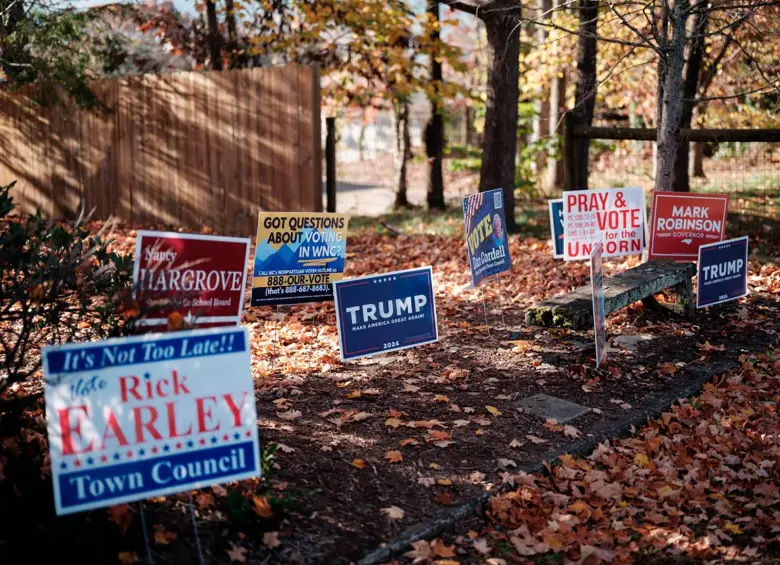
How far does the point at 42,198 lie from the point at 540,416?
1140 cm

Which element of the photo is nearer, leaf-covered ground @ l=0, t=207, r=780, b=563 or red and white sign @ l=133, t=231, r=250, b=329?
leaf-covered ground @ l=0, t=207, r=780, b=563

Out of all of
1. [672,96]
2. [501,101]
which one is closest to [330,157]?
[501,101]

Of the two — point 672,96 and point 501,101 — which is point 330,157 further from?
point 672,96

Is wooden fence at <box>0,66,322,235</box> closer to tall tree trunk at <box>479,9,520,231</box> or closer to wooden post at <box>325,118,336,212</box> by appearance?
wooden post at <box>325,118,336,212</box>

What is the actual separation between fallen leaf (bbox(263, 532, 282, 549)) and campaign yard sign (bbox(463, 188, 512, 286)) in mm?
4154

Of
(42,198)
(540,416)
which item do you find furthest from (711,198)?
(42,198)

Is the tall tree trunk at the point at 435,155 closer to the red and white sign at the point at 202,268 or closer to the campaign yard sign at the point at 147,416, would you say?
the red and white sign at the point at 202,268

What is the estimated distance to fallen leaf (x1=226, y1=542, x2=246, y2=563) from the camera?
4000 millimetres

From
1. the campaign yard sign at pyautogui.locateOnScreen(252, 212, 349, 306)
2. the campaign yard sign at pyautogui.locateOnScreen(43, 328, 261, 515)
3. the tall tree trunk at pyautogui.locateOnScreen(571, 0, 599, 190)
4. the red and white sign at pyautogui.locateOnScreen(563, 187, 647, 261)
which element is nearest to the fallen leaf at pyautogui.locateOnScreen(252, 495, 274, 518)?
the campaign yard sign at pyautogui.locateOnScreen(43, 328, 261, 515)

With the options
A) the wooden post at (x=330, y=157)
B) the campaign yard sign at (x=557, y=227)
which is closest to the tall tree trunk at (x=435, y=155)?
the wooden post at (x=330, y=157)

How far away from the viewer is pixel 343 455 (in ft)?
17.2

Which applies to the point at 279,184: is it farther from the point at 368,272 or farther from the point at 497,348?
the point at 497,348

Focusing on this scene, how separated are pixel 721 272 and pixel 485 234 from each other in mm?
2685

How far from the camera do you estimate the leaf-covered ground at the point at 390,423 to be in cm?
407
